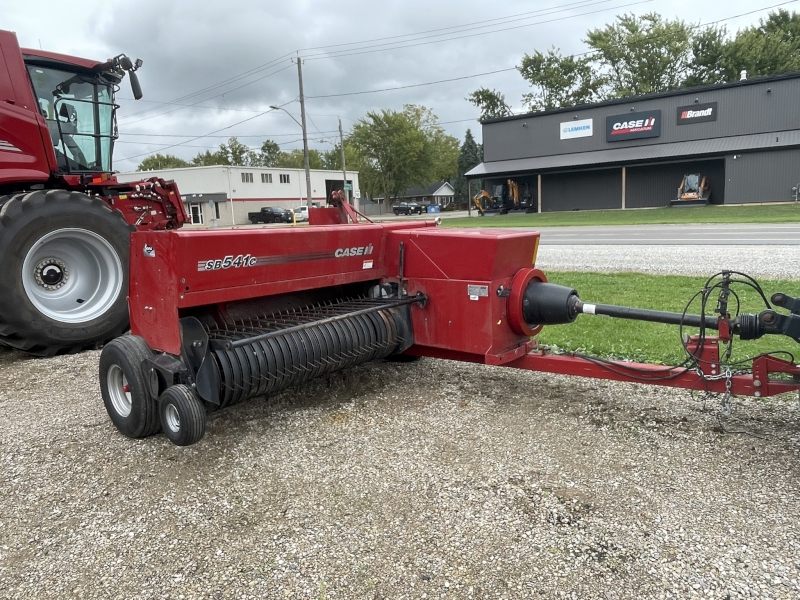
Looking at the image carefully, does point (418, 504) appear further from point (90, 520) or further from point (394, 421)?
point (90, 520)

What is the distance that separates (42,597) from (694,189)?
3404 centimetres

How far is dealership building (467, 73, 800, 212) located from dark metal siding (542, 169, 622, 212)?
57mm

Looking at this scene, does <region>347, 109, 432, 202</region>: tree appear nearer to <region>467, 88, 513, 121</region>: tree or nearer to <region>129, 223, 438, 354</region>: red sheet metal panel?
<region>467, 88, 513, 121</region>: tree

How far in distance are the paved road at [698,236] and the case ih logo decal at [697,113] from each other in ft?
48.1

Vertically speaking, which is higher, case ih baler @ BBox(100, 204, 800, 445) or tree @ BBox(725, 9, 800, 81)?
tree @ BBox(725, 9, 800, 81)

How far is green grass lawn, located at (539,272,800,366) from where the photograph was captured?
17.0 ft

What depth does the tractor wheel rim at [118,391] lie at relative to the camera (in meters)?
3.87

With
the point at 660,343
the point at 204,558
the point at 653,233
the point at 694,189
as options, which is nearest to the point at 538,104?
the point at 694,189

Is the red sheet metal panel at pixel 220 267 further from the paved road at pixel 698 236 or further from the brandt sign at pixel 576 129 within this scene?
the brandt sign at pixel 576 129

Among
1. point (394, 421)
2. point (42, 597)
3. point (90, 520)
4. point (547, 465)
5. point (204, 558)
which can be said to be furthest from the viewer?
point (394, 421)

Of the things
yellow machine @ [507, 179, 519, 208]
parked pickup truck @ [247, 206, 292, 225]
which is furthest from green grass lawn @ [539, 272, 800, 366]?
parked pickup truck @ [247, 206, 292, 225]

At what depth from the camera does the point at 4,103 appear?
231 inches

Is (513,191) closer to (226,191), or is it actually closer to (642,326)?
(226,191)

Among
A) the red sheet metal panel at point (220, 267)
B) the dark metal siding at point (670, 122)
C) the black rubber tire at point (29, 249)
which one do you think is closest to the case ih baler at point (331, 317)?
the red sheet metal panel at point (220, 267)
